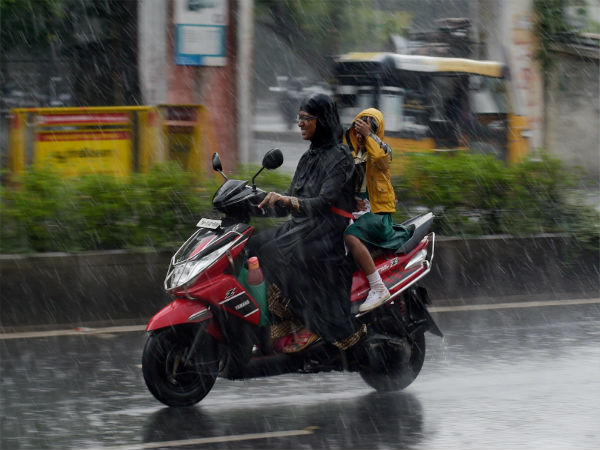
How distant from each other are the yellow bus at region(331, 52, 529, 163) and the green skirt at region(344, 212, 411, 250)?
1152 cm

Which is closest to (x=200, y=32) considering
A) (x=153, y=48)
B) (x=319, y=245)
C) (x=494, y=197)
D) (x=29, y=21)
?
(x=153, y=48)

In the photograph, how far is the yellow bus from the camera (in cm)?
1859

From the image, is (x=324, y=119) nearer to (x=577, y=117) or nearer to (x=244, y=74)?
(x=244, y=74)

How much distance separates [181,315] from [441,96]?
524 inches

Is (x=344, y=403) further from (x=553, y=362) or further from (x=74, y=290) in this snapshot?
(x=74, y=290)

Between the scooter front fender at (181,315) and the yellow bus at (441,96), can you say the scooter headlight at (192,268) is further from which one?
the yellow bus at (441,96)

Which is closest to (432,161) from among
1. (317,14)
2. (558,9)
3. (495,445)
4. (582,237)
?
(582,237)

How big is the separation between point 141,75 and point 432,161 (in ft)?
18.1

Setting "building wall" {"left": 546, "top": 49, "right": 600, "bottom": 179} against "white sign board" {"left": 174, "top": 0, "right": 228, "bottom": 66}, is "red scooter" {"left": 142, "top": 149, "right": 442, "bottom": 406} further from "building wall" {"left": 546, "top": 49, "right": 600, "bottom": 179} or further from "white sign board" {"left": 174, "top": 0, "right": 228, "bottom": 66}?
"building wall" {"left": 546, "top": 49, "right": 600, "bottom": 179}

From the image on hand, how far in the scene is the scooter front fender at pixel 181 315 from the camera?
643cm

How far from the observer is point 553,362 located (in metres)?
7.95

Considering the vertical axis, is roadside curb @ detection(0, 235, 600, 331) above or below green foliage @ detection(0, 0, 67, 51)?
below

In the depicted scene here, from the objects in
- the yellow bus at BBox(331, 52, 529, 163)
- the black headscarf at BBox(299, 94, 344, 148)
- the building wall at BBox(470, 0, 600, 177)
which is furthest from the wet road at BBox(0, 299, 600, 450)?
the yellow bus at BBox(331, 52, 529, 163)

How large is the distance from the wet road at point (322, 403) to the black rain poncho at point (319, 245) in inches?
22.6
